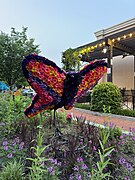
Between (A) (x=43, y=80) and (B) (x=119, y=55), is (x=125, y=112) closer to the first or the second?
(A) (x=43, y=80)

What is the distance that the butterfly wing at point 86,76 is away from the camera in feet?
10.1

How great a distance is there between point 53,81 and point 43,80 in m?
0.15

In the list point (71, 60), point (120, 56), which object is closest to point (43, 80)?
point (71, 60)

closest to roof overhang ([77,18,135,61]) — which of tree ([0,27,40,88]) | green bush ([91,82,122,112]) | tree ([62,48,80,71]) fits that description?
tree ([62,48,80,71])

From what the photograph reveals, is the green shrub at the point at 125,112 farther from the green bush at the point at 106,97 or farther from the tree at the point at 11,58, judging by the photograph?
the tree at the point at 11,58

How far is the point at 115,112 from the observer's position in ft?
24.6

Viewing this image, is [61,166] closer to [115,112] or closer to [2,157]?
[2,157]

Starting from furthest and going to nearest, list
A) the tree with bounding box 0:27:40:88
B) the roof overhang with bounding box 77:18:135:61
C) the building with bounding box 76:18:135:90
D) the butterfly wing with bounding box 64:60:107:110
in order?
the tree with bounding box 0:27:40:88, the building with bounding box 76:18:135:90, the roof overhang with bounding box 77:18:135:61, the butterfly wing with bounding box 64:60:107:110

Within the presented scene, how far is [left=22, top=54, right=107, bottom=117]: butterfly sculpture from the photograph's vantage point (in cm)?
273

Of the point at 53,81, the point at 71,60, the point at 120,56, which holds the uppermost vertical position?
the point at 120,56

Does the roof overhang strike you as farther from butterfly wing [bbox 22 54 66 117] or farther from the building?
butterfly wing [bbox 22 54 66 117]

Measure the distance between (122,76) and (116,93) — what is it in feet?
26.8

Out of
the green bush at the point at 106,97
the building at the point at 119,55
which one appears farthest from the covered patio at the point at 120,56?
the green bush at the point at 106,97

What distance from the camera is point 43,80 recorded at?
2.79m
